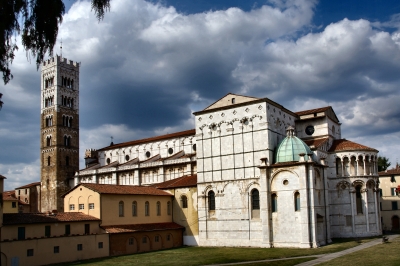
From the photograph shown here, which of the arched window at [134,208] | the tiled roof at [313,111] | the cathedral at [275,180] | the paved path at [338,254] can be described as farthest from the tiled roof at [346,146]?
the arched window at [134,208]

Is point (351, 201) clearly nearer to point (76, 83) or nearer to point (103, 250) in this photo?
point (103, 250)

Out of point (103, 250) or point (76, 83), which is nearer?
point (103, 250)

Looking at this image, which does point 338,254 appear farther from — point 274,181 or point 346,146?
point 346,146

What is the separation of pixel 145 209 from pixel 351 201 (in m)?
21.8

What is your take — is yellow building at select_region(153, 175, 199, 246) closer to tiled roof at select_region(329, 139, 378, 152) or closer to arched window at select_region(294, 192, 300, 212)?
arched window at select_region(294, 192, 300, 212)

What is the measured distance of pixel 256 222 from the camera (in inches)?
1721

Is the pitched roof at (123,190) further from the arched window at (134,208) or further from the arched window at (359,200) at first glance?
the arched window at (359,200)

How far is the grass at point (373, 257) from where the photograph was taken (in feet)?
89.9

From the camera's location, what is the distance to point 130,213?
149 feet

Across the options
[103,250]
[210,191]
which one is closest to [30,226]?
[103,250]

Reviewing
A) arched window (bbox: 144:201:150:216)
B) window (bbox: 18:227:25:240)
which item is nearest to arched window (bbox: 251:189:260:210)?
arched window (bbox: 144:201:150:216)

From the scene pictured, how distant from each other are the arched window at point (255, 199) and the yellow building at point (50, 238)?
14.7m

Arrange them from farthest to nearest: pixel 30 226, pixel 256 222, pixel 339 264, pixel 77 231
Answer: pixel 256 222, pixel 77 231, pixel 30 226, pixel 339 264

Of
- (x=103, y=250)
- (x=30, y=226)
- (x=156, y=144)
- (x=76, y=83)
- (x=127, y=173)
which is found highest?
(x=76, y=83)
